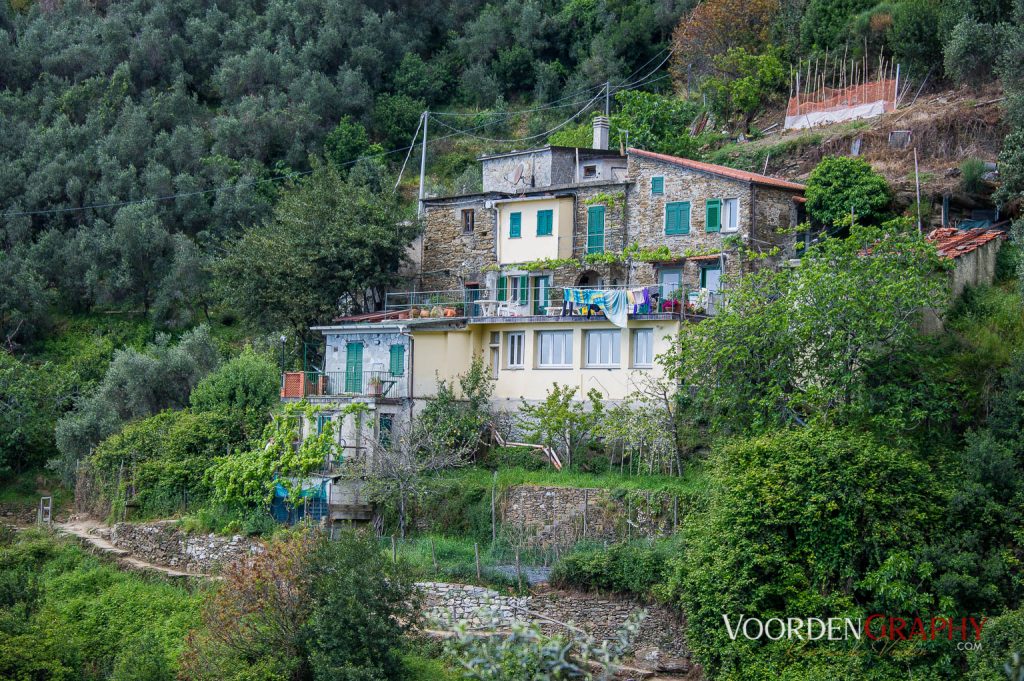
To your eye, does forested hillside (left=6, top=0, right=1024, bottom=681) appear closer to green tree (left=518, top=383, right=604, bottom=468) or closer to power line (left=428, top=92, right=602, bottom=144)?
green tree (left=518, top=383, right=604, bottom=468)

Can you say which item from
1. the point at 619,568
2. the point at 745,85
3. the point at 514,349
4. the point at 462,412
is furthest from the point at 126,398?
the point at 745,85

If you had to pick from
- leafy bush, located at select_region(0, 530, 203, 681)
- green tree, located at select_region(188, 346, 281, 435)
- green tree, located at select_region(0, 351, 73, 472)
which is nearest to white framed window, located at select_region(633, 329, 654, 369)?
green tree, located at select_region(188, 346, 281, 435)

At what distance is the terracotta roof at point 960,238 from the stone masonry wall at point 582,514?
385 inches

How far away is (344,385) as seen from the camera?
1407 inches

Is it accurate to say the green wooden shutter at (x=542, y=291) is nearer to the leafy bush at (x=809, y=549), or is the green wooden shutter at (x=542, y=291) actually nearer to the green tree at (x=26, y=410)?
the leafy bush at (x=809, y=549)

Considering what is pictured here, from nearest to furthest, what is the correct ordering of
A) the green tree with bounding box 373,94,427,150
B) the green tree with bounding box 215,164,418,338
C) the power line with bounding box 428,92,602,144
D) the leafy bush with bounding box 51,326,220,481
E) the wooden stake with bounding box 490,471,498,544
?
the wooden stake with bounding box 490,471,498,544, the green tree with bounding box 215,164,418,338, the leafy bush with bounding box 51,326,220,481, the power line with bounding box 428,92,602,144, the green tree with bounding box 373,94,427,150

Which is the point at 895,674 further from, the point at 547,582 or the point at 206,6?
the point at 206,6

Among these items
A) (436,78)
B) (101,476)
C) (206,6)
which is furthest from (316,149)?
(101,476)

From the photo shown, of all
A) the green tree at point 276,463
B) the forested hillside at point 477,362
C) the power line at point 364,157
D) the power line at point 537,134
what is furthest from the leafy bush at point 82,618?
the power line at point 537,134

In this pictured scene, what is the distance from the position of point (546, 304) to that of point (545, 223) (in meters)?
2.77

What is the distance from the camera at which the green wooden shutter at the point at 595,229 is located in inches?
1491

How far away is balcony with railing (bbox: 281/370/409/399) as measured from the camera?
34031mm

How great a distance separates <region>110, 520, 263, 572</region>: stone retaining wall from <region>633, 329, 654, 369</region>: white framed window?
1116 centimetres

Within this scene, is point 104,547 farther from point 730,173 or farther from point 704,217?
point 730,173
